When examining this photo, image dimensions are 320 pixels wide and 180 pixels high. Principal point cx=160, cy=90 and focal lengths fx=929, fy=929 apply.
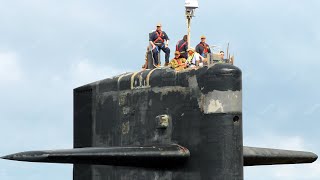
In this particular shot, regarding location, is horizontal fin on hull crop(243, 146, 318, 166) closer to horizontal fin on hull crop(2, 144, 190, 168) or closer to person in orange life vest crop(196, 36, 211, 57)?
person in orange life vest crop(196, 36, 211, 57)

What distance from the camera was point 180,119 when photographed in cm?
2091

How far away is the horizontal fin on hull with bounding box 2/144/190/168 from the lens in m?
20.4

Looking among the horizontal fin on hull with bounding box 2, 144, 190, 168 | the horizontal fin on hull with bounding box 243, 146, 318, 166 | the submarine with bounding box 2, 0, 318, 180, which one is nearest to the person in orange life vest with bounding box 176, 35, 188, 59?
the submarine with bounding box 2, 0, 318, 180

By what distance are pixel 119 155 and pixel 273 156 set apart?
5.27 metres

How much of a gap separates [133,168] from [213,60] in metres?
3.24

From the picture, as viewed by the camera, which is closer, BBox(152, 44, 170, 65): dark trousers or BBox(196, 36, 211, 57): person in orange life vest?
BBox(196, 36, 211, 57): person in orange life vest

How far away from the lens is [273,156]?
78.8 feet

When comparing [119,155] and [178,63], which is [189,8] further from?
[119,155]

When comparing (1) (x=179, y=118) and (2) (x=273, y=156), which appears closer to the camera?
(1) (x=179, y=118)

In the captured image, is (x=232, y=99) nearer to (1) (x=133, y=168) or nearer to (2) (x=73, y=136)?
(1) (x=133, y=168)

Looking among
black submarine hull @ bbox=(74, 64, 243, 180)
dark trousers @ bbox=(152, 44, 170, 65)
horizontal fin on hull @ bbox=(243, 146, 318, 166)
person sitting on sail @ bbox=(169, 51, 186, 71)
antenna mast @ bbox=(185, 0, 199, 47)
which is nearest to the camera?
black submarine hull @ bbox=(74, 64, 243, 180)

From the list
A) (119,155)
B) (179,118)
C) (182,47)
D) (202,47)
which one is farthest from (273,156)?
(119,155)

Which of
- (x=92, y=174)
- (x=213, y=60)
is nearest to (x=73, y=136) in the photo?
(x=92, y=174)

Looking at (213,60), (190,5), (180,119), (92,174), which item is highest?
(190,5)
